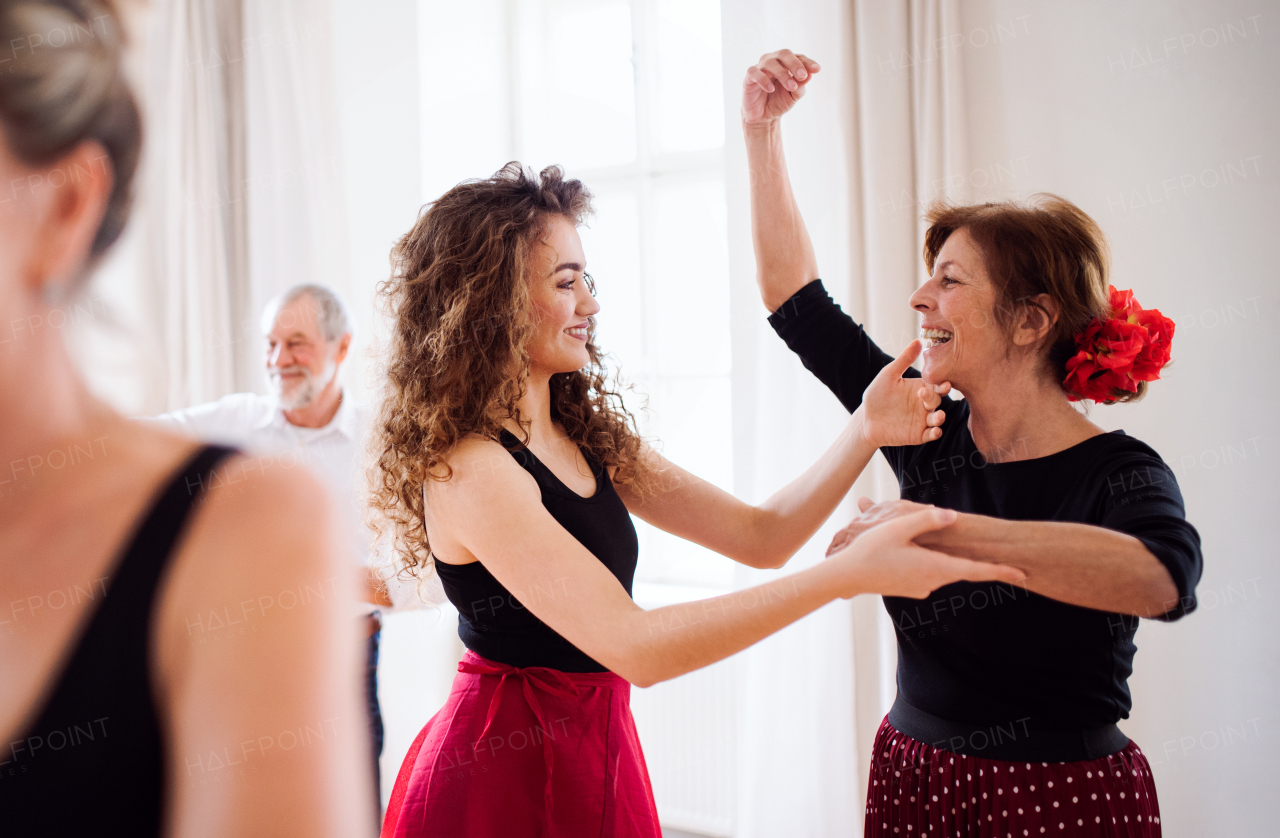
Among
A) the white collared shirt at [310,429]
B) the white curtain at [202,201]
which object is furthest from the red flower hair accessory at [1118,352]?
the white curtain at [202,201]

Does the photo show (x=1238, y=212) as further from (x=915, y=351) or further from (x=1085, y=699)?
(x=1085, y=699)

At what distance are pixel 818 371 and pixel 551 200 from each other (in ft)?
2.08

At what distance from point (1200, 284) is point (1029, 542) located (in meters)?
1.54

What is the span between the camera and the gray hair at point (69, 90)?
30 centimetres

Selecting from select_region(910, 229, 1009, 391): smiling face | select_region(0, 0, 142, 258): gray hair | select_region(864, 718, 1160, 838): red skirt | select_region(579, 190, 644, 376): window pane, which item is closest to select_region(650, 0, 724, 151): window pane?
select_region(579, 190, 644, 376): window pane

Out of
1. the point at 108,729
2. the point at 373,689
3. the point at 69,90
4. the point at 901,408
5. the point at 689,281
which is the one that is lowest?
the point at 373,689

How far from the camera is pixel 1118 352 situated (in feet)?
4.17

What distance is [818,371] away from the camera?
1.63 m

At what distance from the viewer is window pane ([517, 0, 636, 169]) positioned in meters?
3.57

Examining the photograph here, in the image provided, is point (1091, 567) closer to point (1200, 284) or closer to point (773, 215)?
point (773, 215)

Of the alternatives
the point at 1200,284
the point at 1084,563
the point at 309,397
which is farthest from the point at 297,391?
the point at 1200,284

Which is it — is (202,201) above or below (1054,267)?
above

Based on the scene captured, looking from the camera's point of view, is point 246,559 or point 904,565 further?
point 904,565

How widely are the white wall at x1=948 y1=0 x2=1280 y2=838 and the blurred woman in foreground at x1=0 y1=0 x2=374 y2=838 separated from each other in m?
2.36
